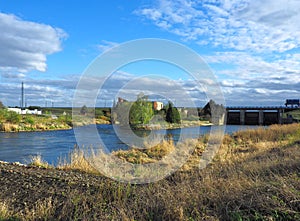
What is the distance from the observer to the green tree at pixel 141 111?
4021 centimetres

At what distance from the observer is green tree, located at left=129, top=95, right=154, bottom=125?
40206 mm

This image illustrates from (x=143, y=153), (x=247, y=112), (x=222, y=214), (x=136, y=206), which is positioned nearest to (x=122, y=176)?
(x=136, y=206)

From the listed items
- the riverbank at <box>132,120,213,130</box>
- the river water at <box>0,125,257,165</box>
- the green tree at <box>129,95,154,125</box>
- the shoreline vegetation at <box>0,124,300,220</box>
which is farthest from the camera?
the green tree at <box>129,95,154,125</box>

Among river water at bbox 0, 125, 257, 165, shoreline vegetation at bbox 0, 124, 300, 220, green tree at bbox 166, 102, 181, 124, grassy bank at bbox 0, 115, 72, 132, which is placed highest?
green tree at bbox 166, 102, 181, 124

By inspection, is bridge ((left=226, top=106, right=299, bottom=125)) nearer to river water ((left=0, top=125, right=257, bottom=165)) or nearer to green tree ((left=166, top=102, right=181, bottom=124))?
green tree ((left=166, top=102, right=181, bottom=124))

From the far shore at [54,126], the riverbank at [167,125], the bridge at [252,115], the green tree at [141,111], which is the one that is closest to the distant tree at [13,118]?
the far shore at [54,126]

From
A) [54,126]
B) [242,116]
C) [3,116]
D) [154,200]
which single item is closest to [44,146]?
[154,200]

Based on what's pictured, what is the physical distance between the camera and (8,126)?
3650 cm

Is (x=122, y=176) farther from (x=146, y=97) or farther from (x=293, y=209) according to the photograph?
(x=146, y=97)

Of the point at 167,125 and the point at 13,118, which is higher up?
the point at 13,118

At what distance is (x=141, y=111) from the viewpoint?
134ft

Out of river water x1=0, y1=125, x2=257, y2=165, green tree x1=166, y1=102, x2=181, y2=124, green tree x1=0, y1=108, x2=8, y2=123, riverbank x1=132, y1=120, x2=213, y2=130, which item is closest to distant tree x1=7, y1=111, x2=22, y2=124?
green tree x1=0, y1=108, x2=8, y2=123

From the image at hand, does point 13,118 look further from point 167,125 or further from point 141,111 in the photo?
point 167,125

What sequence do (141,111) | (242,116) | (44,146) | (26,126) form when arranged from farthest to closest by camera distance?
(242,116), (141,111), (26,126), (44,146)
